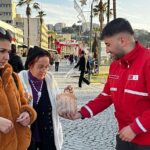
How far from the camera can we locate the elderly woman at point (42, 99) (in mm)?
4418

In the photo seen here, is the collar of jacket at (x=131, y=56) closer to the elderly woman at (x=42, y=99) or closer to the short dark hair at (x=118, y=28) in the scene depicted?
the short dark hair at (x=118, y=28)

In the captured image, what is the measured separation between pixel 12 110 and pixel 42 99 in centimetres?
111

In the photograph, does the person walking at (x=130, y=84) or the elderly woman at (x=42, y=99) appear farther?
the elderly woman at (x=42, y=99)

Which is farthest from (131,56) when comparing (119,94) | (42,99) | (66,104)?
(42,99)

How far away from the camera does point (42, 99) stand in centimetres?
446

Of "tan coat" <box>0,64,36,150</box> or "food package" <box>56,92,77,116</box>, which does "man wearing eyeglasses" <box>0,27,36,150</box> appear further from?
"food package" <box>56,92,77,116</box>

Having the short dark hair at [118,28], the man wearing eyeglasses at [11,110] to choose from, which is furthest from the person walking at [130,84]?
the man wearing eyeglasses at [11,110]

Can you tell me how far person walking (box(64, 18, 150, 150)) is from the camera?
A: 3.36 metres

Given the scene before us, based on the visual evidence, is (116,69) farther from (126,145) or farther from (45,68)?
(45,68)

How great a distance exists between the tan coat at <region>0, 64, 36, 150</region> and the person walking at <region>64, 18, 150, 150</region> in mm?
729

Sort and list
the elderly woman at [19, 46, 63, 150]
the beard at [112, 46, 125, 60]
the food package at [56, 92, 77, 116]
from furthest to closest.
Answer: the elderly woman at [19, 46, 63, 150]
the food package at [56, 92, 77, 116]
the beard at [112, 46, 125, 60]

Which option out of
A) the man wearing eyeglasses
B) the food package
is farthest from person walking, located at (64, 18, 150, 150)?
the man wearing eyeglasses

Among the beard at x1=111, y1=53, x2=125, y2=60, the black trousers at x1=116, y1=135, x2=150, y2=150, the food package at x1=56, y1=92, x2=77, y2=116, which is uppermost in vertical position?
the beard at x1=111, y1=53, x2=125, y2=60

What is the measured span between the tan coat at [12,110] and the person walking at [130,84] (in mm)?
729
